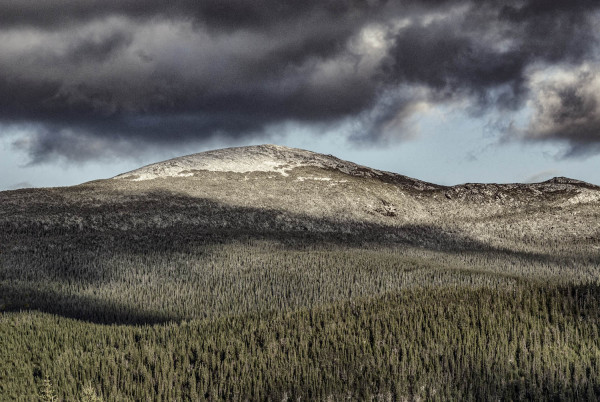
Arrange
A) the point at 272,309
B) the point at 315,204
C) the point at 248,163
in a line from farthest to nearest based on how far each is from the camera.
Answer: the point at 248,163 < the point at 315,204 < the point at 272,309

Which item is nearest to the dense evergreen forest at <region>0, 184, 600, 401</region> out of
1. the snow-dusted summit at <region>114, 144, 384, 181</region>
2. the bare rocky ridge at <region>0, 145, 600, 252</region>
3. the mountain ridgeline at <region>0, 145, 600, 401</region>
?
the mountain ridgeline at <region>0, 145, 600, 401</region>

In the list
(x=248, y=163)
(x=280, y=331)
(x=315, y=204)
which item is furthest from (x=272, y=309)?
(x=248, y=163)

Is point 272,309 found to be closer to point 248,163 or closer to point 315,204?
point 315,204

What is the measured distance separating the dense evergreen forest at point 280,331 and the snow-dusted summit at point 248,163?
37153 millimetres

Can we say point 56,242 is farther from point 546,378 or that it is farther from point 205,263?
point 546,378

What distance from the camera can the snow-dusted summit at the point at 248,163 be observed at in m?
57.8

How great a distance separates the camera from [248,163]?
61719 mm

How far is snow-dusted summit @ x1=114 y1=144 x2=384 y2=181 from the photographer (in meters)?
57.8

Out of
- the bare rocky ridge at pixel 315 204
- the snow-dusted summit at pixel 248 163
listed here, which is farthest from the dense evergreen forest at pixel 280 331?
the snow-dusted summit at pixel 248 163

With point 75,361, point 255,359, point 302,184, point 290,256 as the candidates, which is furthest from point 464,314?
point 302,184

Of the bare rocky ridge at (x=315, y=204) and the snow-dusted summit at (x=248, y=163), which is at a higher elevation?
the snow-dusted summit at (x=248, y=163)

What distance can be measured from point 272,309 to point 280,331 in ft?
9.98


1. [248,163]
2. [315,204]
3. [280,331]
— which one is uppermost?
[248,163]

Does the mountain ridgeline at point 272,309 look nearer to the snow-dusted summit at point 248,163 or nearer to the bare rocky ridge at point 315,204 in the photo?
the bare rocky ridge at point 315,204
